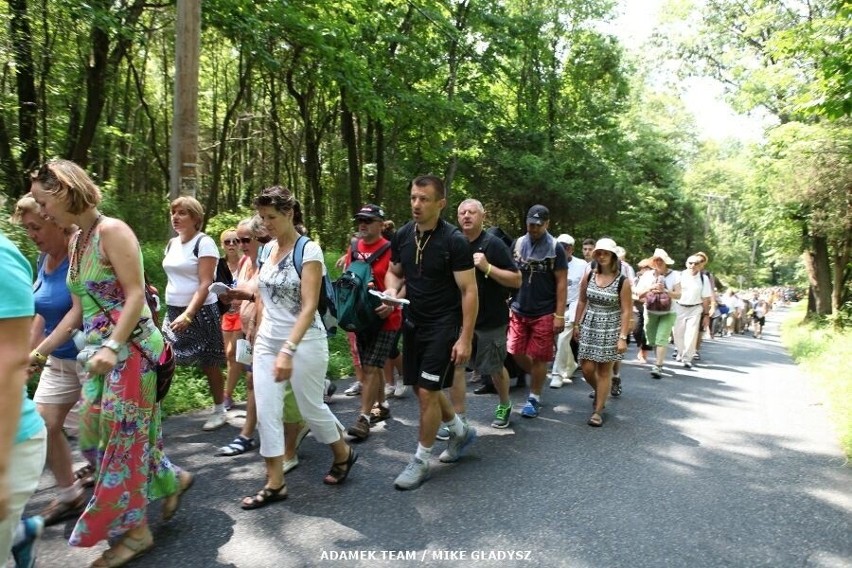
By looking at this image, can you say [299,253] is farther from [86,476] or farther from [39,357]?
[86,476]

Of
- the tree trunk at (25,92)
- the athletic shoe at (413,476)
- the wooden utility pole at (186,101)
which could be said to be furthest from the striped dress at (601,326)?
the tree trunk at (25,92)

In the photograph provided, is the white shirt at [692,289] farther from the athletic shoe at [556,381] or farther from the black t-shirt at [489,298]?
the black t-shirt at [489,298]

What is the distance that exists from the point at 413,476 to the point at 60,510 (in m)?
2.21

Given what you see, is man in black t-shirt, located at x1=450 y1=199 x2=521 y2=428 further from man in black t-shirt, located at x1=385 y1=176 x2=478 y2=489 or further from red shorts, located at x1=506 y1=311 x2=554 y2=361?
man in black t-shirt, located at x1=385 y1=176 x2=478 y2=489

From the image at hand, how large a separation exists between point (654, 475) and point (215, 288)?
3.62 m

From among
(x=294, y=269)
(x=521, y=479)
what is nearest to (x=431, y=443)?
(x=521, y=479)

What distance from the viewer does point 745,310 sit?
24203 millimetres

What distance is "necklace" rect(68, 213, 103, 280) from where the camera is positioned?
2.86 m

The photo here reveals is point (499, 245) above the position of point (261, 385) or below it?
above

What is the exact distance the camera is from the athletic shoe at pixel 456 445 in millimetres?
4617

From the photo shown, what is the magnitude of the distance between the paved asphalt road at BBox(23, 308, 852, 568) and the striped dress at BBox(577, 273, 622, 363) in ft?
2.39

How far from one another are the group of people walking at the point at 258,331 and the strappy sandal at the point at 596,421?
0.60 feet

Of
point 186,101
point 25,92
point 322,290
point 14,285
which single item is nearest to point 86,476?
point 322,290

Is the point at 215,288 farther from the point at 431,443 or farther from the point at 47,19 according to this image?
the point at 47,19
